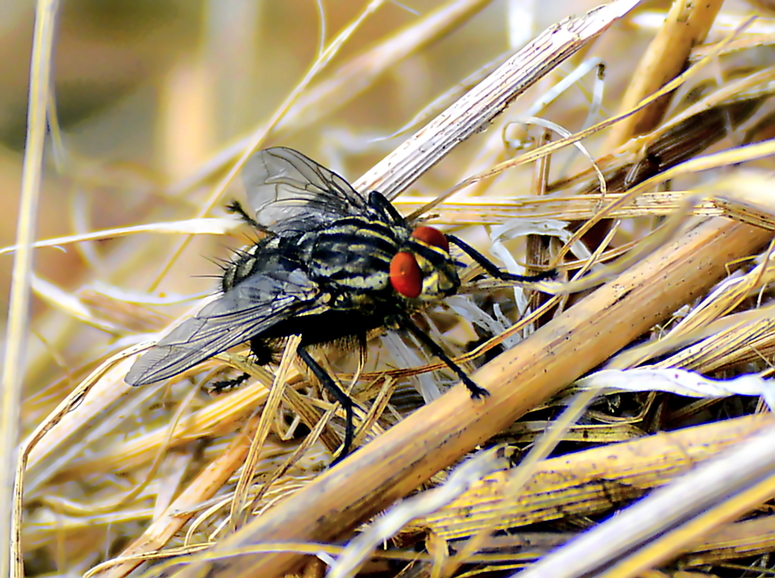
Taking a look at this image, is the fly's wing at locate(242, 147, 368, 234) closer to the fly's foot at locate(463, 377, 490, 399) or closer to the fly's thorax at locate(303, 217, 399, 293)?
the fly's thorax at locate(303, 217, 399, 293)

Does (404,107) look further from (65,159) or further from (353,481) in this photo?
(353,481)

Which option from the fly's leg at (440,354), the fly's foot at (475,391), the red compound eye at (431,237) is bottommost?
the fly's foot at (475,391)

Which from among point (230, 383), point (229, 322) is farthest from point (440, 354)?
point (230, 383)

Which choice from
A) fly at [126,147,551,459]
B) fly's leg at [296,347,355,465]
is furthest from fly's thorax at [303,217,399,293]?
fly's leg at [296,347,355,465]

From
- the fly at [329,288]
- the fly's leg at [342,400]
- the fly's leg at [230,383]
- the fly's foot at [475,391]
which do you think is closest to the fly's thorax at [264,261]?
the fly at [329,288]

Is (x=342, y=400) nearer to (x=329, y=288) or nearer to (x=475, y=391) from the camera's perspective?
(x=329, y=288)

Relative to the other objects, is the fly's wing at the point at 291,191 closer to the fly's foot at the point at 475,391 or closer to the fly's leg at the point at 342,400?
the fly's leg at the point at 342,400

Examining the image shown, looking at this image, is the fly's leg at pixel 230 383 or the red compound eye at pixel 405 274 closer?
the red compound eye at pixel 405 274
